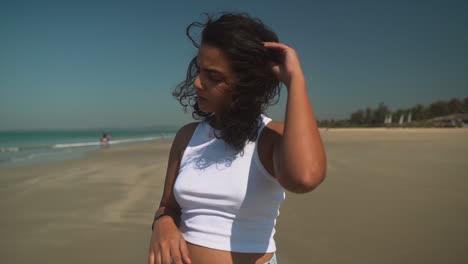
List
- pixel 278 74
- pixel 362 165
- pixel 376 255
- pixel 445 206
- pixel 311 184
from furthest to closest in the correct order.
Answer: pixel 362 165, pixel 445 206, pixel 376 255, pixel 278 74, pixel 311 184

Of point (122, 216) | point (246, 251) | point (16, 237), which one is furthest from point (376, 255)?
point (16, 237)

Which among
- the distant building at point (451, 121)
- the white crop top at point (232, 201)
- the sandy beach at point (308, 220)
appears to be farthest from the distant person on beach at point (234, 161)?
the distant building at point (451, 121)

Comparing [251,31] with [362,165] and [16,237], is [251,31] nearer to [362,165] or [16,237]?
[16,237]

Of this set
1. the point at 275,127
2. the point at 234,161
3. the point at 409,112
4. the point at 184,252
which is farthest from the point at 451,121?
the point at 184,252

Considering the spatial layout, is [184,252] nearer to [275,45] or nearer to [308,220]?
[275,45]

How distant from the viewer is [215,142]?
1.46 m

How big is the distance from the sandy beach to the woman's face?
2.98 meters

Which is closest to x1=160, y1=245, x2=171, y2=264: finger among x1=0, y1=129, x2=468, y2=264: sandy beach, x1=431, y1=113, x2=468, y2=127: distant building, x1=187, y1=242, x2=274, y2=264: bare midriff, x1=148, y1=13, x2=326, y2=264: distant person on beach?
x1=148, y1=13, x2=326, y2=264: distant person on beach

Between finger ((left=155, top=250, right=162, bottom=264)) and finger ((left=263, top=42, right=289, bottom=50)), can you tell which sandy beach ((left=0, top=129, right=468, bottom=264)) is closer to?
finger ((left=155, top=250, right=162, bottom=264))

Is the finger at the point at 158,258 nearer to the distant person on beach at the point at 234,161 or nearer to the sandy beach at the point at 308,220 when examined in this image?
the distant person on beach at the point at 234,161

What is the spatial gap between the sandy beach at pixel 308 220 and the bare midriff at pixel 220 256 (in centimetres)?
263

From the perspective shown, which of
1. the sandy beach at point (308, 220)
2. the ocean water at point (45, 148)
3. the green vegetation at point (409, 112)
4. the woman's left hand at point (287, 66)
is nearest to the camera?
the woman's left hand at point (287, 66)

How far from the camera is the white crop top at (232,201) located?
1.26 meters

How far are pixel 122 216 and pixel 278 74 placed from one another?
511 cm
